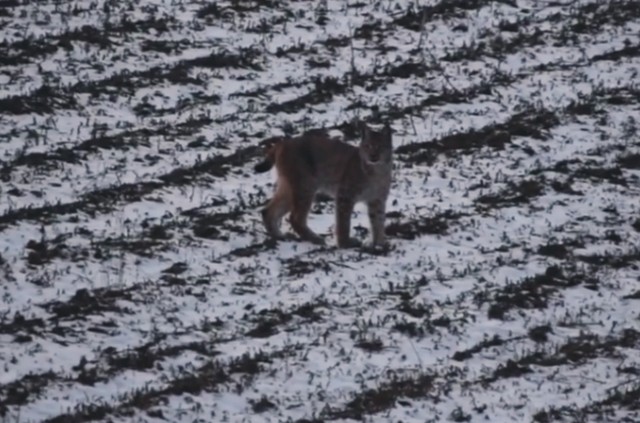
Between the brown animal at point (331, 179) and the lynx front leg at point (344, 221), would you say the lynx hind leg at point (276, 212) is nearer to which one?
the brown animal at point (331, 179)

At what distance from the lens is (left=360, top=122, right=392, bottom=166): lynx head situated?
1426 centimetres

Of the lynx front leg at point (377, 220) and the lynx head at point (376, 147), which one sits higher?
the lynx head at point (376, 147)

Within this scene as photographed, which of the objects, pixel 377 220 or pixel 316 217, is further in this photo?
pixel 316 217

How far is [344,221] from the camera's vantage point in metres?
14.1

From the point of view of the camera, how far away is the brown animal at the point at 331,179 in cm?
1416

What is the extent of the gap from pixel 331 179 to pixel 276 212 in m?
0.66

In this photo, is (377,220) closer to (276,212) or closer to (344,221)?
(344,221)

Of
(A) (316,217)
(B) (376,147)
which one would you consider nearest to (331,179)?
(B) (376,147)

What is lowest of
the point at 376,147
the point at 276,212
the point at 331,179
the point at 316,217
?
the point at 316,217

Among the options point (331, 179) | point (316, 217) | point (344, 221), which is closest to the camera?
point (344, 221)

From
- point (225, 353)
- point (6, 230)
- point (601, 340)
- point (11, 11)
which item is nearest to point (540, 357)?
point (601, 340)

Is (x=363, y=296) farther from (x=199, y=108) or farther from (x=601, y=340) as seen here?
(x=199, y=108)

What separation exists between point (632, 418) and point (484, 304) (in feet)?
8.43

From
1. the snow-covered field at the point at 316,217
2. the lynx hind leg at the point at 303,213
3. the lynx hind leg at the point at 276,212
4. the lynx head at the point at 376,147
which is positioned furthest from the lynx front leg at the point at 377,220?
the lynx hind leg at the point at 276,212
